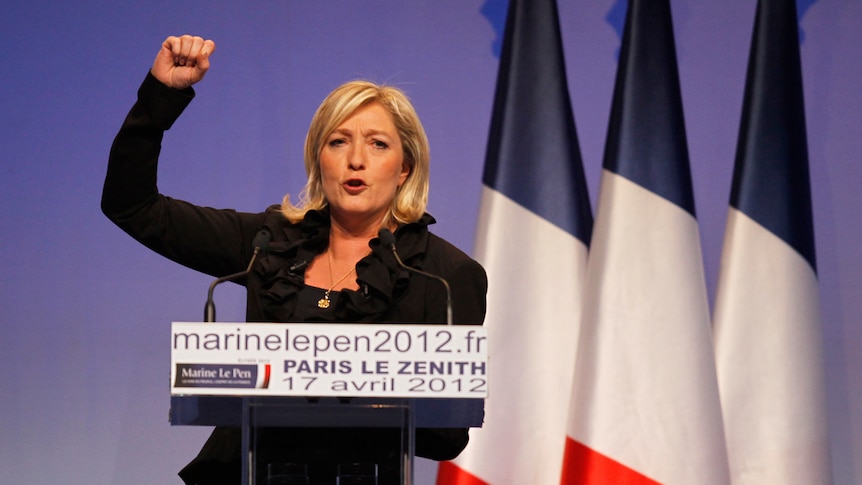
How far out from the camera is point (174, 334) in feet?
4.68

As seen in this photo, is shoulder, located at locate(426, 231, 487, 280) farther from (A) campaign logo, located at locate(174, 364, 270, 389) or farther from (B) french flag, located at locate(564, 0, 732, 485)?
(B) french flag, located at locate(564, 0, 732, 485)

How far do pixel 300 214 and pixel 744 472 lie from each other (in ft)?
5.81

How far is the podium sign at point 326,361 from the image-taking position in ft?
4.58

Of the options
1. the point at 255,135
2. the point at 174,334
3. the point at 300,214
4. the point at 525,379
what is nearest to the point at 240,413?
the point at 174,334

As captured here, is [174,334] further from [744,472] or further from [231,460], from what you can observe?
[744,472]

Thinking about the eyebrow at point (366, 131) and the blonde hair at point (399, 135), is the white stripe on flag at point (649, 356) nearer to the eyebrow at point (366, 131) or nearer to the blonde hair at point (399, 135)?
the blonde hair at point (399, 135)

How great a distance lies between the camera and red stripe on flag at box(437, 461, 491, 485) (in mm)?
3092

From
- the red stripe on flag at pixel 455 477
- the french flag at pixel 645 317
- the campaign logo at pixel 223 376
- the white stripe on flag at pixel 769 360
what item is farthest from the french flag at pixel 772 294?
the campaign logo at pixel 223 376

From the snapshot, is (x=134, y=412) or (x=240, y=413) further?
(x=134, y=412)

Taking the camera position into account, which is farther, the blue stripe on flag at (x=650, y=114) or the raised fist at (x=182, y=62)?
the blue stripe on flag at (x=650, y=114)

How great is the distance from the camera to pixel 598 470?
3.01 metres

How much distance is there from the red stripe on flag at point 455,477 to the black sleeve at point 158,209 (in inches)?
50.7

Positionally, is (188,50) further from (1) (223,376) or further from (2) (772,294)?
(2) (772,294)

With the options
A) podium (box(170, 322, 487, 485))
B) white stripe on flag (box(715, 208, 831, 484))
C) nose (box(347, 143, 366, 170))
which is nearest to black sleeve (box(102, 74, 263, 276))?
nose (box(347, 143, 366, 170))
